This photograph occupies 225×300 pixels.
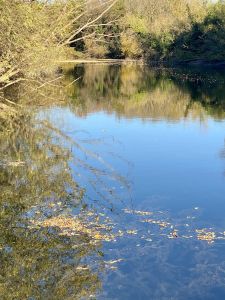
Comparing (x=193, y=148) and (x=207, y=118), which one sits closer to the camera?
(x=193, y=148)

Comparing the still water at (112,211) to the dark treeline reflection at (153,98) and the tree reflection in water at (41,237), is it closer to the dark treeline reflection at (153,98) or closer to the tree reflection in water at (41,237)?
the tree reflection in water at (41,237)

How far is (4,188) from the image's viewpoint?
10.3 metres

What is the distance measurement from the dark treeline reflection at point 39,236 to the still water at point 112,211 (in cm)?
2

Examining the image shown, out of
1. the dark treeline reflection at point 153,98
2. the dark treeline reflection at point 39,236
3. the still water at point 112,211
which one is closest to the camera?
the dark treeline reflection at point 39,236

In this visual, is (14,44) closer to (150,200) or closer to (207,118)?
(207,118)

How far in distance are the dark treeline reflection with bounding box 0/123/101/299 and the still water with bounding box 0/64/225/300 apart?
0.02 metres

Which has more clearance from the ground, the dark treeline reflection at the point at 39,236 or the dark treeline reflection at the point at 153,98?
the dark treeline reflection at the point at 39,236

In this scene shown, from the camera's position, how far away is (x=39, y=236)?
25.8 feet

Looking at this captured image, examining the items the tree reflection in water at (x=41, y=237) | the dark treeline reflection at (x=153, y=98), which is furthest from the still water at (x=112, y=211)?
the dark treeline reflection at (x=153, y=98)

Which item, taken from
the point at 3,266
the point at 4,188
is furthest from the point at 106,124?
Answer: the point at 3,266

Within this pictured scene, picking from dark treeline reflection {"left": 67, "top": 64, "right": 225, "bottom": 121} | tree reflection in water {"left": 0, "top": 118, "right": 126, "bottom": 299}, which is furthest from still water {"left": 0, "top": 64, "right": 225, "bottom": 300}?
dark treeline reflection {"left": 67, "top": 64, "right": 225, "bottom": 121}

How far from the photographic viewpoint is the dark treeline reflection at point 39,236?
6.35 metres

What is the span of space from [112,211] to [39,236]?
1.91 meters

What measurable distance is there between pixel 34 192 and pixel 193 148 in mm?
6537
